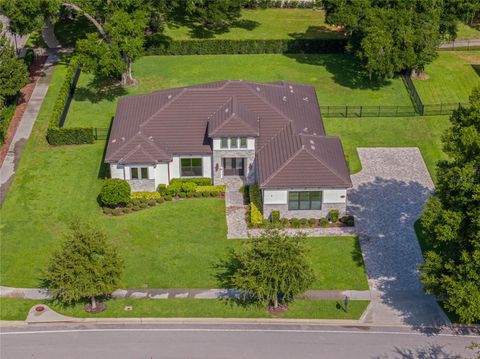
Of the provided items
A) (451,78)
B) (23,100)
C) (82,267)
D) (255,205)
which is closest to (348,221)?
(255,205)

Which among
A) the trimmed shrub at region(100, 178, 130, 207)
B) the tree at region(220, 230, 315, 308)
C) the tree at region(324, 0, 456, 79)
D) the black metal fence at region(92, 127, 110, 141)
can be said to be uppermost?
the tree at region(324, 0, 456, 79)

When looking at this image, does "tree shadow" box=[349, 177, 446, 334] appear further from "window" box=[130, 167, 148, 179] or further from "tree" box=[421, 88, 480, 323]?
"window" box=[130, 167, 148, 179]

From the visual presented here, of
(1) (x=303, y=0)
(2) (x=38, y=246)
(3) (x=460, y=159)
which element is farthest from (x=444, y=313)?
(1) (x=303, y=0)

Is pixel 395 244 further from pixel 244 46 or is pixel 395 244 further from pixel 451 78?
pixel 244 46

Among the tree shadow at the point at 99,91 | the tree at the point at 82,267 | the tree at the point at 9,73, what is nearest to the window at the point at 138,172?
the tree at the point at 82,267

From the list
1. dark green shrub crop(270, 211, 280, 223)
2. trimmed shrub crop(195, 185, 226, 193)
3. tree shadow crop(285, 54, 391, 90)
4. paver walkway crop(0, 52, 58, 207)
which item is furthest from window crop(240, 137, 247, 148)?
tree shadow crop(285, 54, 391, 90)

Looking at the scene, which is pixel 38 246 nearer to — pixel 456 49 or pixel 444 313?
pixel 444 313

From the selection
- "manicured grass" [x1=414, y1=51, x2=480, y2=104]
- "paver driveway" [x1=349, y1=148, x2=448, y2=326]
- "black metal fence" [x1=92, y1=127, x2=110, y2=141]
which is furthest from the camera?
"manicured grass" [x1=414, y1=51, x2=480, y2=104]
